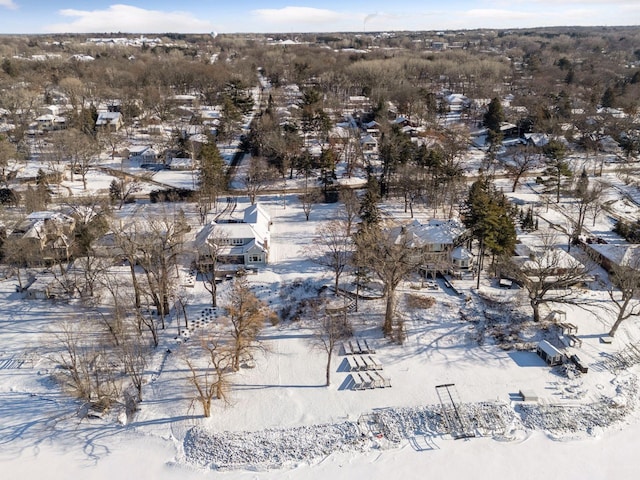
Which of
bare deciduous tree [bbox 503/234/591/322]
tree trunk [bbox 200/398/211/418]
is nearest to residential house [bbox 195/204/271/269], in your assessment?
tree trunk [bbox 200/398/211/418]

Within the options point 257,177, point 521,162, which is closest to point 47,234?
→ point 257,177

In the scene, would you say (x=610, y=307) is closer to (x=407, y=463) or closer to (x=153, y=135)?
(x=407, y=463)

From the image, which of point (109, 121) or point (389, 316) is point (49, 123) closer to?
point (109, 121)

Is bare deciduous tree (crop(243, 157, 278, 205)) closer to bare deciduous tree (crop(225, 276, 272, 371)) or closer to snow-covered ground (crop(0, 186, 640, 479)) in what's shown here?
bare deciduous tree (crop(225, 276, 272, 371))

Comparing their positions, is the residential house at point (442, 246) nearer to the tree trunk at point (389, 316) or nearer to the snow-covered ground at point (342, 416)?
the snow-covered ground at point (342, 416)

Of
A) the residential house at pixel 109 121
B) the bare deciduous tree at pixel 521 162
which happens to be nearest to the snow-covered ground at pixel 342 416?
the bare deciduous tree at pixel 521 162
